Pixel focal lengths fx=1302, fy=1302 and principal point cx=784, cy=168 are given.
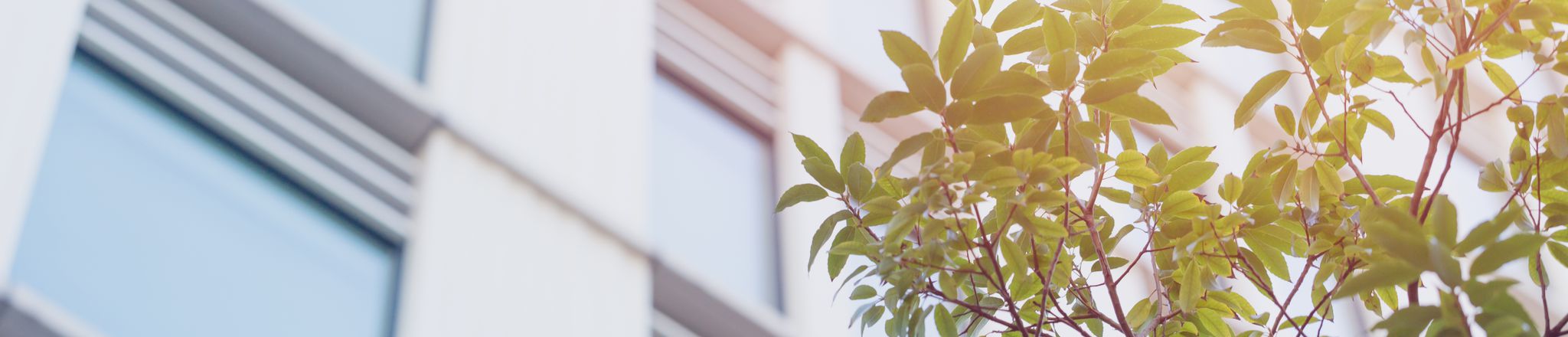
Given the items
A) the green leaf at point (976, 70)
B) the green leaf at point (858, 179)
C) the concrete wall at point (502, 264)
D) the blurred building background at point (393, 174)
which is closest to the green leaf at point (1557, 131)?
the green leaf at point (976, 70)

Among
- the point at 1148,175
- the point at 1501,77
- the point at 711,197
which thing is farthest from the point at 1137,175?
the point at 711,197

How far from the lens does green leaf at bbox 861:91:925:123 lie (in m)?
1.32

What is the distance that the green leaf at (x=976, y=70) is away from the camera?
1.32m

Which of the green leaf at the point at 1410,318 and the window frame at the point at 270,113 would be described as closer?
the green leaf at the point at 1410,318

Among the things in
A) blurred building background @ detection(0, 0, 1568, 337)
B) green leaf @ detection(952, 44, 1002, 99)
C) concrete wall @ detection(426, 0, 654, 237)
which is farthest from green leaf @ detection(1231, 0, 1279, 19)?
concrete wall @ detection(426, 0, 654, 237)

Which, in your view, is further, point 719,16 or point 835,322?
point 719,16

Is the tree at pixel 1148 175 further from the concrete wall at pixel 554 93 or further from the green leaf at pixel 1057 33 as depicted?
the concrete wall at pixel 554 93

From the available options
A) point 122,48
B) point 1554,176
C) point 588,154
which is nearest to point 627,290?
point 588,154

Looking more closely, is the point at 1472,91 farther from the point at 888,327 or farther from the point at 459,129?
the point at 888,327

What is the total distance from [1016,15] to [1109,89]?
196 millimetres

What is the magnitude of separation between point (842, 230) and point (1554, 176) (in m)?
0.84

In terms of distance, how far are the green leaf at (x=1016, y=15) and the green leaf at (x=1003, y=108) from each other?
20 centimetres

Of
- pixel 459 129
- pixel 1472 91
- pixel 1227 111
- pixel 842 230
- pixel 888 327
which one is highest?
pixel 1472 91

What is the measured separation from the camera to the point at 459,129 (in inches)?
155
